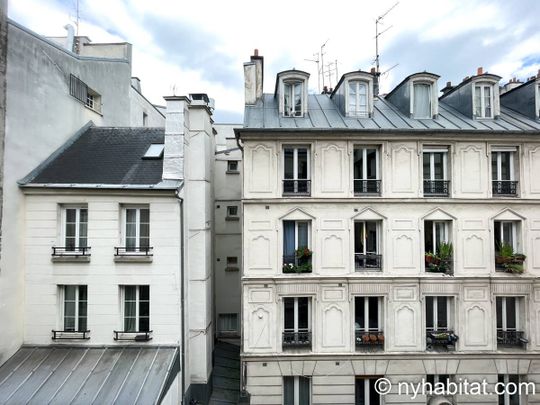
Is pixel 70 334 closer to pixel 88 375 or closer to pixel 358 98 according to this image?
pixel 88 375

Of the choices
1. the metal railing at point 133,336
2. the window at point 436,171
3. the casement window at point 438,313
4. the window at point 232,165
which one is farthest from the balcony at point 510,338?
the window at point 232,165

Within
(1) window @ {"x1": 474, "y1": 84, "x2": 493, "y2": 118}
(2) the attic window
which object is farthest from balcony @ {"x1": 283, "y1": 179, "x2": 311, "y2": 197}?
(1) window @ {"x1": 474, "y1": 84, "x2": 493, "y2": 118}

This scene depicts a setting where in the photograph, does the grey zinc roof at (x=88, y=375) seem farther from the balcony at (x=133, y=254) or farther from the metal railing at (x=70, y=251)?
the metal railing at (x=70, y=251)

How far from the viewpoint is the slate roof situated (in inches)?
394

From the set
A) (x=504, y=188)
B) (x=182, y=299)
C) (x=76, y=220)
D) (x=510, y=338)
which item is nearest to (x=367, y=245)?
(x=504, y=188)

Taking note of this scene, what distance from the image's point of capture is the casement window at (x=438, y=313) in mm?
11125

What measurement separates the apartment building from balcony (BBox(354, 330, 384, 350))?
0.04 m

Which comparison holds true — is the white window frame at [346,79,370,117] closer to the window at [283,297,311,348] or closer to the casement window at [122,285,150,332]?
the window at [283,297,311,348]

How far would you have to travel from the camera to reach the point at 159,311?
984 cm

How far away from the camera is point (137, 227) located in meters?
10.1

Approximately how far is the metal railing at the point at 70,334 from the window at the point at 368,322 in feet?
30.8

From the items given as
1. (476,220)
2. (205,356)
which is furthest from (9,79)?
(476,220)

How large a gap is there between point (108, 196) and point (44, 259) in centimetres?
294

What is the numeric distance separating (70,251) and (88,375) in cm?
393
